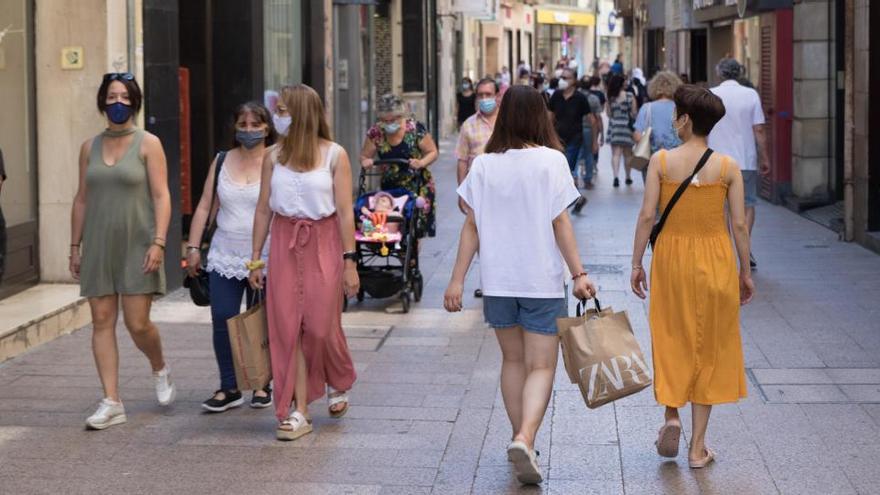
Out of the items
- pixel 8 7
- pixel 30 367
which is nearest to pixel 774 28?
pixel 8 7

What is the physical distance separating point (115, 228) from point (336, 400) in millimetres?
1363

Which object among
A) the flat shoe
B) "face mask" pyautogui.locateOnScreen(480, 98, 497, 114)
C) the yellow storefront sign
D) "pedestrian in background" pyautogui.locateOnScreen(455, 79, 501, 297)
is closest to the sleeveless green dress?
the flat shoe

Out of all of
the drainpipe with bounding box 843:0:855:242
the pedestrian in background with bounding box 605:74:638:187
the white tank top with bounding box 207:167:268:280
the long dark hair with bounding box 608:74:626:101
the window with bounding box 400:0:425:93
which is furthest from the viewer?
the window with bounding box 400:0:425:93

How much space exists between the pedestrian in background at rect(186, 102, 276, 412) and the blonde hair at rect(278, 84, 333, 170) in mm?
527

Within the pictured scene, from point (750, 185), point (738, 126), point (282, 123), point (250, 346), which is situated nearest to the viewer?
point (250, 346)

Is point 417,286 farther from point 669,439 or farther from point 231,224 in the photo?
point 669,439

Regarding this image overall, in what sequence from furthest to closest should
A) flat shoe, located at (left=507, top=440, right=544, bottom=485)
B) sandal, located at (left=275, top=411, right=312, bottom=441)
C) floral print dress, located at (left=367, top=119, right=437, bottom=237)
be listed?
floral print dress, located at (left=367, top=119, right=437, bottom=237), sandal, located at (left=275, top=411, right=312, bottom=441), flat shoe, located at (left=507, top=440, right=544, bottom=485)

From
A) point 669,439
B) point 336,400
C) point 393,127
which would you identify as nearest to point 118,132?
point 336,400

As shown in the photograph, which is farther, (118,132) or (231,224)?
(231,224)

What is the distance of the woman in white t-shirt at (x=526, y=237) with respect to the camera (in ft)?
22.0

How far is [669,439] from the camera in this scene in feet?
23.0

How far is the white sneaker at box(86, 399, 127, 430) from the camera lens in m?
7.80

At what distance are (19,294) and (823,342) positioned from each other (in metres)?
5.40

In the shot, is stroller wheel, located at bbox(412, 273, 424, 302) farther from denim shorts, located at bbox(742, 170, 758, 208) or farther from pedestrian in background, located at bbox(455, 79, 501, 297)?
denim shorts, located at bbox(742, 170, 758, 208)
